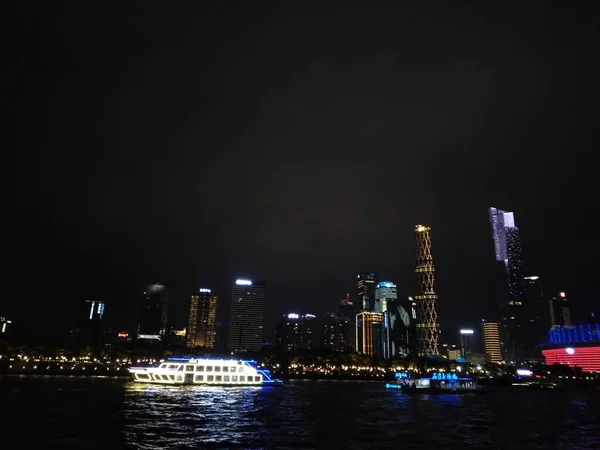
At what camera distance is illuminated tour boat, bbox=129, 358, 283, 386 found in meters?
118

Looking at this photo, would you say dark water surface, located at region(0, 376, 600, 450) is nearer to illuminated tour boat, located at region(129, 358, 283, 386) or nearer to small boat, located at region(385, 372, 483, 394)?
illuminated tour boat, located at region(129, 358, 283, 386)

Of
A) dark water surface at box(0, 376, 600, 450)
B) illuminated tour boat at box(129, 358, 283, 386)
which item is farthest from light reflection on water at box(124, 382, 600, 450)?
illuminated tour boat at box(129, 358, 283, 386)

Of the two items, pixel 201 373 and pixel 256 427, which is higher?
pixel 201 373

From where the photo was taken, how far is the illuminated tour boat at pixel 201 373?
11825 centimetres

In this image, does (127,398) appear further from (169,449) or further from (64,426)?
(169,449)

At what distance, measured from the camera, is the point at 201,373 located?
121625 mm

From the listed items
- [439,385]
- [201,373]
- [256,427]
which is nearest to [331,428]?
[256,427]

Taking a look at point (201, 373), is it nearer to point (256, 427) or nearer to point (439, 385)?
point (439, 385)

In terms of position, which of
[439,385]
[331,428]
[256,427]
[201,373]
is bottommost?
[439,385]

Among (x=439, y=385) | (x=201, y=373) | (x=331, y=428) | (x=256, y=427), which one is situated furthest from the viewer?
(x=439, y=385)

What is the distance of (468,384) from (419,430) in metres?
110

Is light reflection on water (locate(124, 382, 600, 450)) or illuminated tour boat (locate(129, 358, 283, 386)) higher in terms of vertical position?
illuminated tour boat (locate(129, 358, 283, 386))

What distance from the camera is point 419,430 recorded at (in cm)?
5284

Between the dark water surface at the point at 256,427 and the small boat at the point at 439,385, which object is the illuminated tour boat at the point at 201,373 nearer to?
the dark water surface at the point at 256,427
